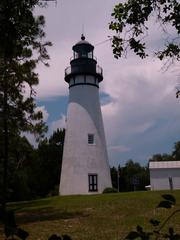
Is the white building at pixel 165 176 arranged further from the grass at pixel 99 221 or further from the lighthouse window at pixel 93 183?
the grass at pixel 99 221

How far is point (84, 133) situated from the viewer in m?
44.6

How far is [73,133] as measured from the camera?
147ft

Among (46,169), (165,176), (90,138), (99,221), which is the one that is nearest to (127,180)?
(46,169)

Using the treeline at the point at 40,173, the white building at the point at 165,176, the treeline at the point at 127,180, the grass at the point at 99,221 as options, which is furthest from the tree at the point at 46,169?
the grass at the point at 99,221

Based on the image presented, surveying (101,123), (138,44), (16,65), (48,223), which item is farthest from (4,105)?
(101,123)

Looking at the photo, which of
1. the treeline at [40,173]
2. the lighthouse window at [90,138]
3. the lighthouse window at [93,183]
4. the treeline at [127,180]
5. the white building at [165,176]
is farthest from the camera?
the treeline at [127,180]

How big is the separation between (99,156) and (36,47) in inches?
844

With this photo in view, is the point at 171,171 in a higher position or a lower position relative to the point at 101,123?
lower

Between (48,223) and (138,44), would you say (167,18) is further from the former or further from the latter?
(48,223)

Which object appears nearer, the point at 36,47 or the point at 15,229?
the point at 15,229

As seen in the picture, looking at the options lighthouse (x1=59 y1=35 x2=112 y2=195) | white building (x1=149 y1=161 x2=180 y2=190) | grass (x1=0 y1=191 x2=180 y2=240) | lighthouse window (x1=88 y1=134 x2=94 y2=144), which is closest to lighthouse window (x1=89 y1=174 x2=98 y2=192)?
lighthouse (x1=59 y1=35 x2=112 y2=195)

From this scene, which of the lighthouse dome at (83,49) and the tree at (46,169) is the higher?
the lighthouse dome at (83,49)

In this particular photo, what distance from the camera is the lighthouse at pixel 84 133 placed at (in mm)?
43375

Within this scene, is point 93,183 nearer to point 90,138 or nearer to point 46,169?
point 90,138
